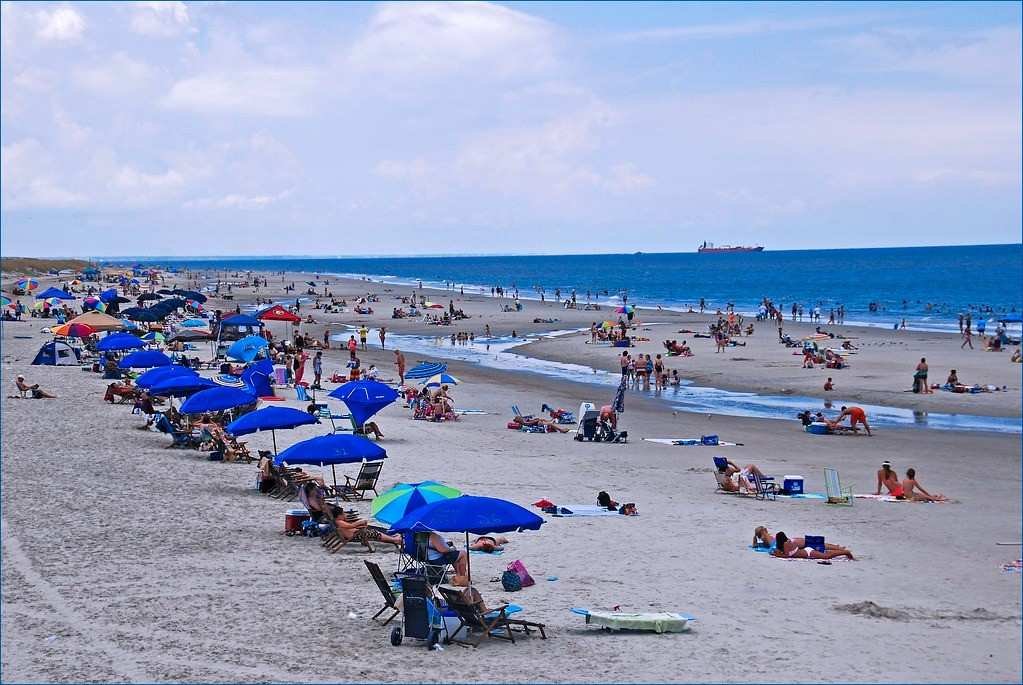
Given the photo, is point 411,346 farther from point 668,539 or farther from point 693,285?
point 693,285

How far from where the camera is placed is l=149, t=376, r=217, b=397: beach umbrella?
71.2 feet

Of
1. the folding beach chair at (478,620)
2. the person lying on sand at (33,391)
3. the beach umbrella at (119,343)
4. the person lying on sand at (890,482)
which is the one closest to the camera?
the folding beach chair at (478,620)

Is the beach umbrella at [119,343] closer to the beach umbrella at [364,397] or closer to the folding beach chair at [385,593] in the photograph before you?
the beach umbrella at [364,397]

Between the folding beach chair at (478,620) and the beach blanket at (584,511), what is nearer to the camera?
the folding beach chair at (478,620)

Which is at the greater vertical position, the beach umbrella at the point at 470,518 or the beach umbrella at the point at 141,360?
the beach umbrella at the point at 470,518

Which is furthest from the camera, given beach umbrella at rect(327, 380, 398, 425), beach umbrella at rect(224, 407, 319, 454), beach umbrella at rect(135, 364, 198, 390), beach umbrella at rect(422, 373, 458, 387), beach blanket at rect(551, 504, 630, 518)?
beach umbrella at rect(422, 373, 458, 387)

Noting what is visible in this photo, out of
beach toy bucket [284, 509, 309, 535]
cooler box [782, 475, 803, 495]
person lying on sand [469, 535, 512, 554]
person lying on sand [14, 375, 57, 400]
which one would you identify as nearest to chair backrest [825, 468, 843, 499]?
cooler box [782, 475, 803, 495]

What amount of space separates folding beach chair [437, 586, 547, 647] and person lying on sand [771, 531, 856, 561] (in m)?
4.35

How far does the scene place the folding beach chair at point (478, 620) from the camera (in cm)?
1004

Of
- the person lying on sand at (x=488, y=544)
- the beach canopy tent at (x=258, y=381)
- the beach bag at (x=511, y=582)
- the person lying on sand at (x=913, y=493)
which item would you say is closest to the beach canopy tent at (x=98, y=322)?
the beach canopy tent at (x=258, y=381)

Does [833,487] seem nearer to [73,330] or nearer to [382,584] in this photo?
[382,584]

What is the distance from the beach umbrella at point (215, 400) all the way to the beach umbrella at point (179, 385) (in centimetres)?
224

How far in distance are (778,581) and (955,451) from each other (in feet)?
40.5

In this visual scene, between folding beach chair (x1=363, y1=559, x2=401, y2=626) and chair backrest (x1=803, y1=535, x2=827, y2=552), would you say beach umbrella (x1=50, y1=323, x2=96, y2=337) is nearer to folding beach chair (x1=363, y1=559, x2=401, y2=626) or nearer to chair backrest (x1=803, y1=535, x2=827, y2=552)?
folding beach chair (x1=363, y1=559, x2=401, y2=626)
